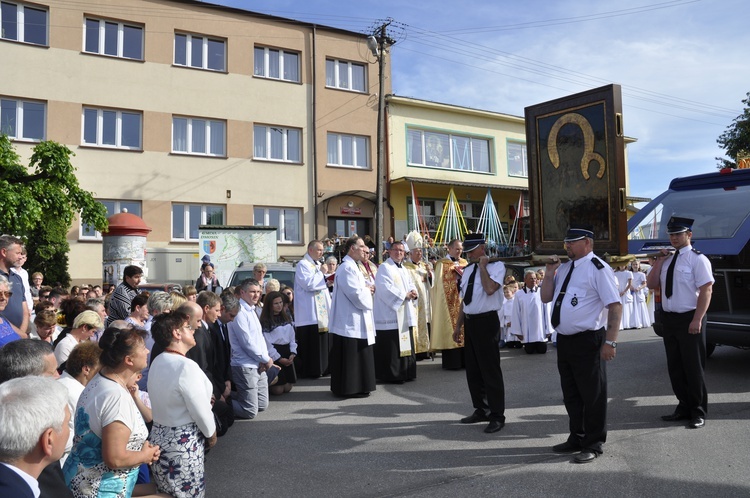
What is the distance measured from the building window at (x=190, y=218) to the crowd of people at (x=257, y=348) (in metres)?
9.42

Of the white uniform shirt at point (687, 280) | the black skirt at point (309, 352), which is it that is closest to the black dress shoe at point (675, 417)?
the white uniform shirt at point (687, 280)

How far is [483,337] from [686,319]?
6.78ft

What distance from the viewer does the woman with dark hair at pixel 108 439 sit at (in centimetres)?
322

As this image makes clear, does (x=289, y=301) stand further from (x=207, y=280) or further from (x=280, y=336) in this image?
(x=207, y=280)

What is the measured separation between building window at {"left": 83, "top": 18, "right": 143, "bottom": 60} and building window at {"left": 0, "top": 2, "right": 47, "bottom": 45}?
1.32 m

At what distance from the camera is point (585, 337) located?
5062 mm

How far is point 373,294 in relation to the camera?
28.4 ft

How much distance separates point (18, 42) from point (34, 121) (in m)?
2.50

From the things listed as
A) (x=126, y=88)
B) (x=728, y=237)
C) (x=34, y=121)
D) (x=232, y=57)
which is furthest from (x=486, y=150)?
(x=728, y=237)

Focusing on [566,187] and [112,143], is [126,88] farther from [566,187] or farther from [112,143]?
[566,187]

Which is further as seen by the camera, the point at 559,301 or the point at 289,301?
the point at 289,301

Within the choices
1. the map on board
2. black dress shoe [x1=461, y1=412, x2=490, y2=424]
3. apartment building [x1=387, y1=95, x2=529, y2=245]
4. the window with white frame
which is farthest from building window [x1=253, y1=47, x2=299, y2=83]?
black dress shoe [x1=461, y1=412, x2=490, y2=424]

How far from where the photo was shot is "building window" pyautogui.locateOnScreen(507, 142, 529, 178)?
2898 centimetres

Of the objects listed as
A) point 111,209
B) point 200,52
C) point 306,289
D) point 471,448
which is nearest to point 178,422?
point 471,448
